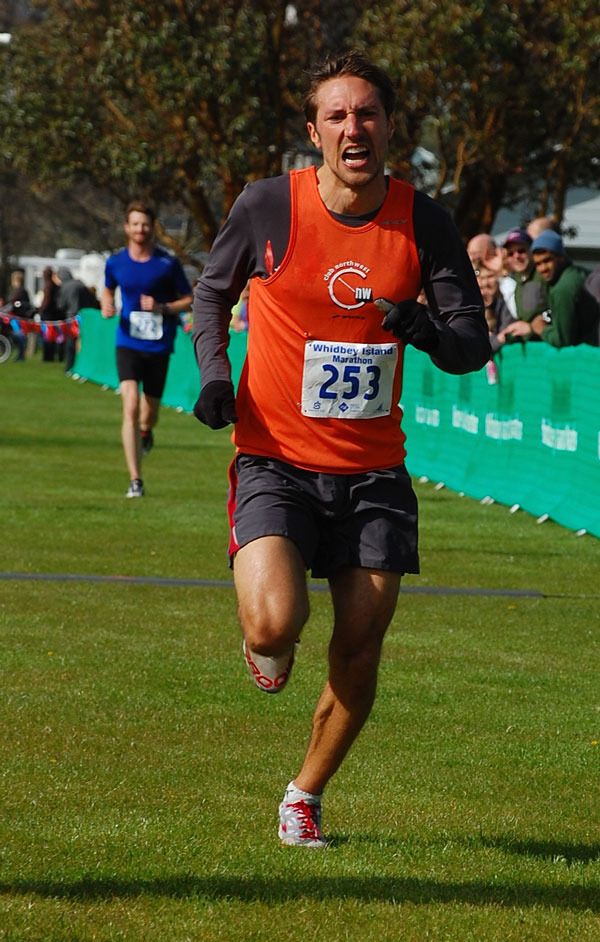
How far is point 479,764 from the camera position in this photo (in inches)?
253

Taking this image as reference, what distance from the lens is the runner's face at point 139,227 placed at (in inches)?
571

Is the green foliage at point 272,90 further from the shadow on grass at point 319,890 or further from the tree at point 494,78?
the shadow on grass at point 319,890

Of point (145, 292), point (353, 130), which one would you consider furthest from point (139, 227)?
point (353, 130)

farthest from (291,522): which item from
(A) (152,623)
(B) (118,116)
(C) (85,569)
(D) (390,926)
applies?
(B) (118,116)

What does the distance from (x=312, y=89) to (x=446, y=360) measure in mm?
870

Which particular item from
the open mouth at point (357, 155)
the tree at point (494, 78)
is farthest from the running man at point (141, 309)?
the tree at point (494, 78)

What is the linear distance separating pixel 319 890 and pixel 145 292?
10.3m

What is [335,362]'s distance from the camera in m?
5.16

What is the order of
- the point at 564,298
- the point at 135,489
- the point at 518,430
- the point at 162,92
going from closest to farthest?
1. the point at 564,298
2. the point at 518,430
3. the point at 135,489
4. the point at 162,92

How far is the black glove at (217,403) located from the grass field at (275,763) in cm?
120

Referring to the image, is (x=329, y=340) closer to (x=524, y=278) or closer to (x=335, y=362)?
(x=335, y=362)

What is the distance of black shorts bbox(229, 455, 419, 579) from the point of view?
5.17m

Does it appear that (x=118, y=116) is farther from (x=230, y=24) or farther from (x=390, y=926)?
(x=390, y=926)

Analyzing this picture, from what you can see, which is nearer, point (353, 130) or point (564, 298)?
point (353, 130)
